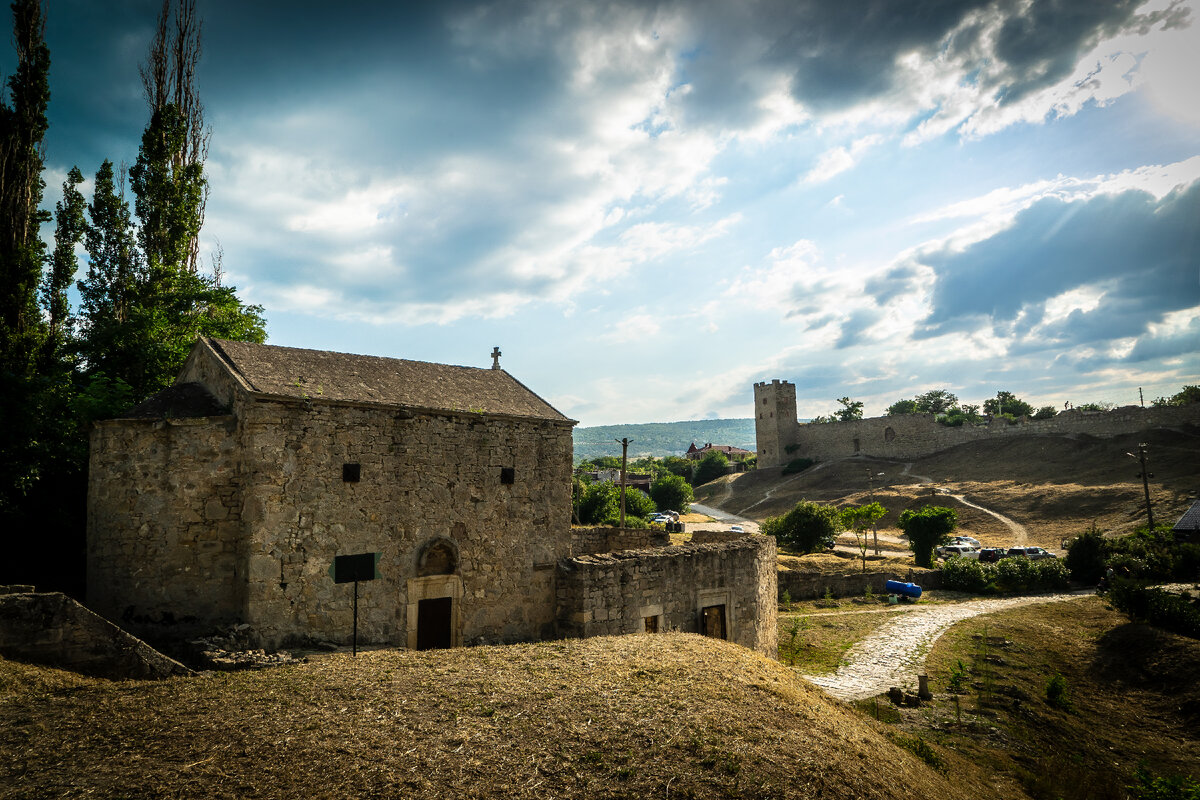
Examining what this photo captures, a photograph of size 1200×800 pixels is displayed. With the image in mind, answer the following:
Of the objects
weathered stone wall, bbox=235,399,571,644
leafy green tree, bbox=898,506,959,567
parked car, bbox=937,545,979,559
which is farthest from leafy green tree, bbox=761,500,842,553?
weathered stone wall, bbox=235,399,571,644

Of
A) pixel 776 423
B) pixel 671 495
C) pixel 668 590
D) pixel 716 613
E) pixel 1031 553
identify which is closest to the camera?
pixel 668 590

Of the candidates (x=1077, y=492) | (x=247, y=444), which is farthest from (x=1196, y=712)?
(x=1077, y=492)

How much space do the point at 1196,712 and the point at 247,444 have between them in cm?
2496

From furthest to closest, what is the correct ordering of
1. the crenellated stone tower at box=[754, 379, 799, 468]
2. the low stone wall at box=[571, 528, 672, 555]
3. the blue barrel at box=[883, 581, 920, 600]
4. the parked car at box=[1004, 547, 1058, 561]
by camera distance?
the crenellated stone tower at box=[754, 379, 799, 468], the parked car at box=[1004, 547, 1058, 561], the blue barrel at box=[883, 581, 920, 600], the low stone wall at box=[571, 528, 672, 555]

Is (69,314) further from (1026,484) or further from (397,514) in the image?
(1026,484)

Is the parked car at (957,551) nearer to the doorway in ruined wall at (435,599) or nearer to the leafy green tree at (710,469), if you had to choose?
the doorway in ruined wall at (435,599)

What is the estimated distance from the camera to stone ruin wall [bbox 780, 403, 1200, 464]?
56.7 m

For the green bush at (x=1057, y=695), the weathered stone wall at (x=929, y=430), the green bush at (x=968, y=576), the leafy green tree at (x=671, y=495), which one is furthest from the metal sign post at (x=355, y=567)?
the weathered stone wall at (x=929, y=430)

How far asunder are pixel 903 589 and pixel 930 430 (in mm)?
47593

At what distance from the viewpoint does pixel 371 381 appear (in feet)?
50.6

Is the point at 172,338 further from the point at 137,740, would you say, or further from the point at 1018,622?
the point at 1018,622

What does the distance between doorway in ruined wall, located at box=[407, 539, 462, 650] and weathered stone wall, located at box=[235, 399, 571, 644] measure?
59mm

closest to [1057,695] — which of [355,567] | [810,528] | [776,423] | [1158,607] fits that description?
[1158,607]

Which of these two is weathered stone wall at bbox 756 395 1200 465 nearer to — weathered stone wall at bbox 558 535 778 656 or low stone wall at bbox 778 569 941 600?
low stone wall at bbox 778 569 941 600
